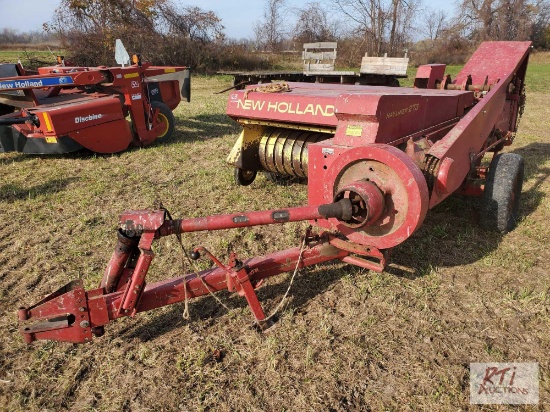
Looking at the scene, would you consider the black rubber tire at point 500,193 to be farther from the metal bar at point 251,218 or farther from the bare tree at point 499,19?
the bare tree at point 499,19

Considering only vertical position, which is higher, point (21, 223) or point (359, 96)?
point (359, 96)

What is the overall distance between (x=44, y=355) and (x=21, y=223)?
6.80 feet

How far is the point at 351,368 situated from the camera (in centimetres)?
217

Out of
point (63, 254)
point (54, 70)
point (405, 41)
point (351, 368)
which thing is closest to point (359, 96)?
point (351, 368)

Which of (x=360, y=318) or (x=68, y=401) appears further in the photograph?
(x=360, y=318)

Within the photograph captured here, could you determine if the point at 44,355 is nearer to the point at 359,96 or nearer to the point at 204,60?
the point at 359,96

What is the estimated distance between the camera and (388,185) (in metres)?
2.32

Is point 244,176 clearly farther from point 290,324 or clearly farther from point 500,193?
point 500,193

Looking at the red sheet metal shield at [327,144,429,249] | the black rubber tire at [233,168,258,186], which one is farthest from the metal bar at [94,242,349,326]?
the black rubber tire at [233,168,258,186]

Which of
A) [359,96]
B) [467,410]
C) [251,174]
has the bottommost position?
[467,410]

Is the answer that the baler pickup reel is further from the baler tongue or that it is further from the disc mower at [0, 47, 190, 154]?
the disc mower at [0, 47, 190, 154]

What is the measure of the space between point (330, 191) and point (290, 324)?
33.6 inches
